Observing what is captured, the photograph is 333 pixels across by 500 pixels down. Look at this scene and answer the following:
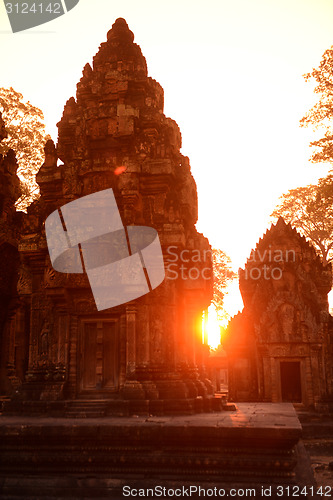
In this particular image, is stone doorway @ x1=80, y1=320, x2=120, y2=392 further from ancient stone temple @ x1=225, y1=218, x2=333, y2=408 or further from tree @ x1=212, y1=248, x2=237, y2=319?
tree @ x1=212, y1=248, x2=237, y2=319

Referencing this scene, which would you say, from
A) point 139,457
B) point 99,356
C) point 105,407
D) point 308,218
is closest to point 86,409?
point 105,407

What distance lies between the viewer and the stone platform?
5277 mm

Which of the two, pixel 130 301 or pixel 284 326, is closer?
pixel 130 301

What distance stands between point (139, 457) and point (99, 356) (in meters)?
2.78

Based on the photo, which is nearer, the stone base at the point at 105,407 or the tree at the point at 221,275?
the stone base at the point at 105,407

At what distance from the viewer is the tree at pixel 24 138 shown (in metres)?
19.6

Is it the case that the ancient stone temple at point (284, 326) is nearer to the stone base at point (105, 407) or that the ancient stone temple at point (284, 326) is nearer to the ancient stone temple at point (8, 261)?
the ancient stone temple at point (8, 261)

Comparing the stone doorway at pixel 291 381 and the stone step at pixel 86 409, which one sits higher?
the stone step at pixel 86 409

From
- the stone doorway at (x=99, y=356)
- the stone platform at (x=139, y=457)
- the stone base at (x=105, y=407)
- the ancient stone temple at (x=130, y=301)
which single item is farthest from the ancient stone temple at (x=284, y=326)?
the stone platform at (x=139, y=457)

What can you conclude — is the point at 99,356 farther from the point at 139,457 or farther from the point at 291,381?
the point at 291,381

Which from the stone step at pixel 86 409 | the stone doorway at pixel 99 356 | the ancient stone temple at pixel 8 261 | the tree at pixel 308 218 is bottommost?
the stone step at pixel 86 409

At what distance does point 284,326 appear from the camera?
16.6 meters

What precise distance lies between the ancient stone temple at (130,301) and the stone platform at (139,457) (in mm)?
1696

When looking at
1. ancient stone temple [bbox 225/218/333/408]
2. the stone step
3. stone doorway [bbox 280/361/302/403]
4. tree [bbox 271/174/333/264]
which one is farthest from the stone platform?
tree [bbox 271/174/333/264]
